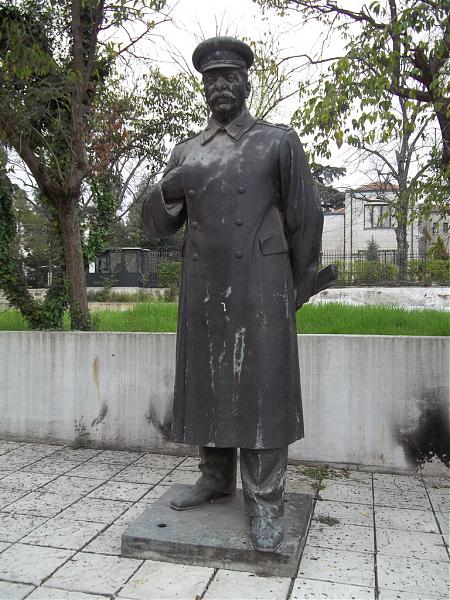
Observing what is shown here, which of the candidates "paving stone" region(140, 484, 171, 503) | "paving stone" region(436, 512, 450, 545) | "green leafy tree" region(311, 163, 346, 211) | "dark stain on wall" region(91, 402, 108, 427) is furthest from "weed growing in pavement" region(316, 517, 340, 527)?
"green leafy tree" region(311, 163, 346, 211)

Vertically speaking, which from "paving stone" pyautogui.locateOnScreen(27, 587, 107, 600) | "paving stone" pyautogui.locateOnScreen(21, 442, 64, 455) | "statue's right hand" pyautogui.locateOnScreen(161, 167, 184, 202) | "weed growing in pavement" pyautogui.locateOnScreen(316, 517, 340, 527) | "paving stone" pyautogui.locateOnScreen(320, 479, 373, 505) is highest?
"statue's right hand" pyautogui.locateOnScreen(161, 167, 184, 202)

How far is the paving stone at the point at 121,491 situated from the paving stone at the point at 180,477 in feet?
0.59

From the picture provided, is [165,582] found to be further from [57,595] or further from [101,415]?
[101,415]

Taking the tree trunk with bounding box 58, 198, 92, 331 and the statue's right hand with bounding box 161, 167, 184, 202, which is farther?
the tree trunk with bounding box 58, 198, 92, 331

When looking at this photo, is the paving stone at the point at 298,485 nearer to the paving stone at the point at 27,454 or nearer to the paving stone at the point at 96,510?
the paving stone at the point at 96,510

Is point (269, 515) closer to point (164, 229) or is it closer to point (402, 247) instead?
point (164, 229)

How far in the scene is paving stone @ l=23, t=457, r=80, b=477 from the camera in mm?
4959

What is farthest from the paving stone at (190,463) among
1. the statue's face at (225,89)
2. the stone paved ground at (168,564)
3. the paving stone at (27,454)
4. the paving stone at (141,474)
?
the statue's face at (225,89)

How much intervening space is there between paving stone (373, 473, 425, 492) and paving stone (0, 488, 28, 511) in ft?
9.04

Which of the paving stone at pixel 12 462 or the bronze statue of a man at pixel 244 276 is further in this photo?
the paving stone at pixel 12 462

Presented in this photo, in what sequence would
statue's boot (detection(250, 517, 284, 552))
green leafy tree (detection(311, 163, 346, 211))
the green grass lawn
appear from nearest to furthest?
statue's boot (detection(250, 517, 284, 552)) < the green grass lawn < green leafy tree (detection(311, 163, 346, 211))

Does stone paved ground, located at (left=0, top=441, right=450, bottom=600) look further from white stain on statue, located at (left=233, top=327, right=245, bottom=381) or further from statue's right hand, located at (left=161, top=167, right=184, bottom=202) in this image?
statue's right hand, located at (left=161, top=167, right=184, bottom=202)

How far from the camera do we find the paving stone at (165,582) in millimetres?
2770

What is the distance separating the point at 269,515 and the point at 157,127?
12.6 meters
